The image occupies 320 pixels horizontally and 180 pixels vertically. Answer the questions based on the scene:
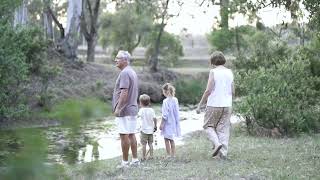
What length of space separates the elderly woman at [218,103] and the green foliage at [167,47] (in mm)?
35098

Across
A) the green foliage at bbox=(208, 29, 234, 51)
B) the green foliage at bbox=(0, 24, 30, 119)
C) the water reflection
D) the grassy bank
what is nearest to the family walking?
the grassy bank

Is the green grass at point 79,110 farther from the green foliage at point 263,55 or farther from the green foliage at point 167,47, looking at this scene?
the green foliage at point 167,47

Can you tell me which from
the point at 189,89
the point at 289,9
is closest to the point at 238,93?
the point at 289,9

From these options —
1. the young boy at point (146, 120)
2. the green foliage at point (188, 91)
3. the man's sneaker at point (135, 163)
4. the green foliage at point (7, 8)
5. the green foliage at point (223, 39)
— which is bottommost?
the green foliage at point (188, 91)

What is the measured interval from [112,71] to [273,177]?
93.9 ft

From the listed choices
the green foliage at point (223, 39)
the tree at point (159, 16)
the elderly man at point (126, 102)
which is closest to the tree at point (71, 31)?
the tree at point (159, 16)

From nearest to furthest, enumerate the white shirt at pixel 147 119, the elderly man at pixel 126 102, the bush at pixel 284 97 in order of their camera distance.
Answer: the elderly man at pixel 126 102
the white shirt at pixel 147 119
the bush at pixel 284 97

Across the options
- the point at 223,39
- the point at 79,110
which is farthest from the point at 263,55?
the point at 223,39

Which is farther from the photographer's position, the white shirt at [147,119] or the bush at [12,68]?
the bush at [12,68]

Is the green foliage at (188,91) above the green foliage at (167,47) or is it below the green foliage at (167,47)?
below

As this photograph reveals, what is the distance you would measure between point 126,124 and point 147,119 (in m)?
0.82

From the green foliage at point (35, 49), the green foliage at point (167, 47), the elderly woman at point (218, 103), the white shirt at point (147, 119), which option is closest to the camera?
the elderly woman at point (218, 103)

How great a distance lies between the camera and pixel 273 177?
24.9 feet

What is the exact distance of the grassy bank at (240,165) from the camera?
7879 mm
